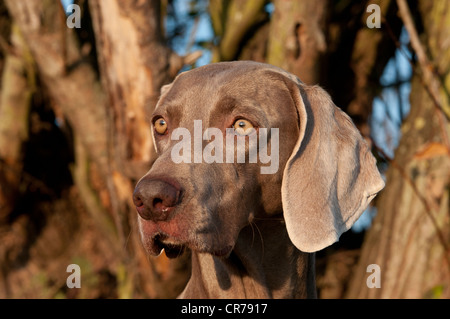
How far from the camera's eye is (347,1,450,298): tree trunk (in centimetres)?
405

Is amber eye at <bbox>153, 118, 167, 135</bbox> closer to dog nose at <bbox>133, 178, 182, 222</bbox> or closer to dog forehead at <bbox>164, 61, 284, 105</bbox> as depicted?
dog forehead at <bbox>164, 61, 284, 105</bbox>

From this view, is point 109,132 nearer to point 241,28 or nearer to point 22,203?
point 241,28

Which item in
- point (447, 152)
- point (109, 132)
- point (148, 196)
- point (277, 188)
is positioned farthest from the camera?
point (109, 132)

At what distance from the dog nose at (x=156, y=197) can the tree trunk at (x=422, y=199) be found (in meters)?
2.36

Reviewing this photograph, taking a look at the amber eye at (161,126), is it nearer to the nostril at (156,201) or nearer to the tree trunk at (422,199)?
the nostril at (156,201)

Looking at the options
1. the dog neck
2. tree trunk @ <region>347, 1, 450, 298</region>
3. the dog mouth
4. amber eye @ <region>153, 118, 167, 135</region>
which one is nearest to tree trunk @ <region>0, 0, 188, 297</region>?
the dog neck

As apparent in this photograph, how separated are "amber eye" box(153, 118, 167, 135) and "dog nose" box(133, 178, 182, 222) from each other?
477 mm

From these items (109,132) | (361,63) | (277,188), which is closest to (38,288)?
(109,132)

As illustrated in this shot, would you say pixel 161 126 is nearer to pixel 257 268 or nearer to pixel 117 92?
pixel 257 268

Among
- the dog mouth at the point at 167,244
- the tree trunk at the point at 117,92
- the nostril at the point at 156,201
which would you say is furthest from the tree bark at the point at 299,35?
the nostril at the point at 156,201

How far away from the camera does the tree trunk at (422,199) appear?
4.05m

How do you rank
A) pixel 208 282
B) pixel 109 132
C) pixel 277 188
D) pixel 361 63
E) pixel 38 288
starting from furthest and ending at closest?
pixel 38 288, pixel 361 63, pixel 109 132, pixel 208 282, pixel 277 188

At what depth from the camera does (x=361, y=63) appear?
4801mm

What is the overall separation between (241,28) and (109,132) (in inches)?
46.7
